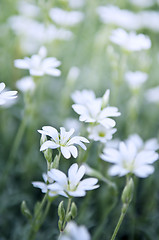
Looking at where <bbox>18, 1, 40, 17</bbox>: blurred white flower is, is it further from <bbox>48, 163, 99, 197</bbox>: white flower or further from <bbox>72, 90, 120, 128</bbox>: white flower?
<bbox>48, 163, 99, 197</bbox>: white flower

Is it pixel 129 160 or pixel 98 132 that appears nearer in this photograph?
pixel 129 160

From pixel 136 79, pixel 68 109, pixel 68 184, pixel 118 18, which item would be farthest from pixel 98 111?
pixel 118 18

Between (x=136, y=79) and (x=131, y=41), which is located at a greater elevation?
(x=131, y=41)

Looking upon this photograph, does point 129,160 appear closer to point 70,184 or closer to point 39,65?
point 70,184

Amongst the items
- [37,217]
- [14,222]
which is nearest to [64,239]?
[37,217]

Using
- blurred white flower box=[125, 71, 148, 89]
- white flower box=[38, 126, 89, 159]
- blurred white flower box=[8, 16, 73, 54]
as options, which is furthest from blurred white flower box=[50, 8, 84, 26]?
white flower box=[38, 126, 89, 159]

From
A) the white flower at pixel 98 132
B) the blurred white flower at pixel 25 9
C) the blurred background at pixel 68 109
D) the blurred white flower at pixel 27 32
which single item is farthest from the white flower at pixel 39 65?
the blurred white flower at pixel 25 9

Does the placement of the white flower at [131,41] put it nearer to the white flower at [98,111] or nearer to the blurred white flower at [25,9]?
the white flower at [98,111]

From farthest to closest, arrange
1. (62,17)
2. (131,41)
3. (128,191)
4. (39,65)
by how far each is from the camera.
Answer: (62,17)
(131,41)
(39,65)
(128,191)
